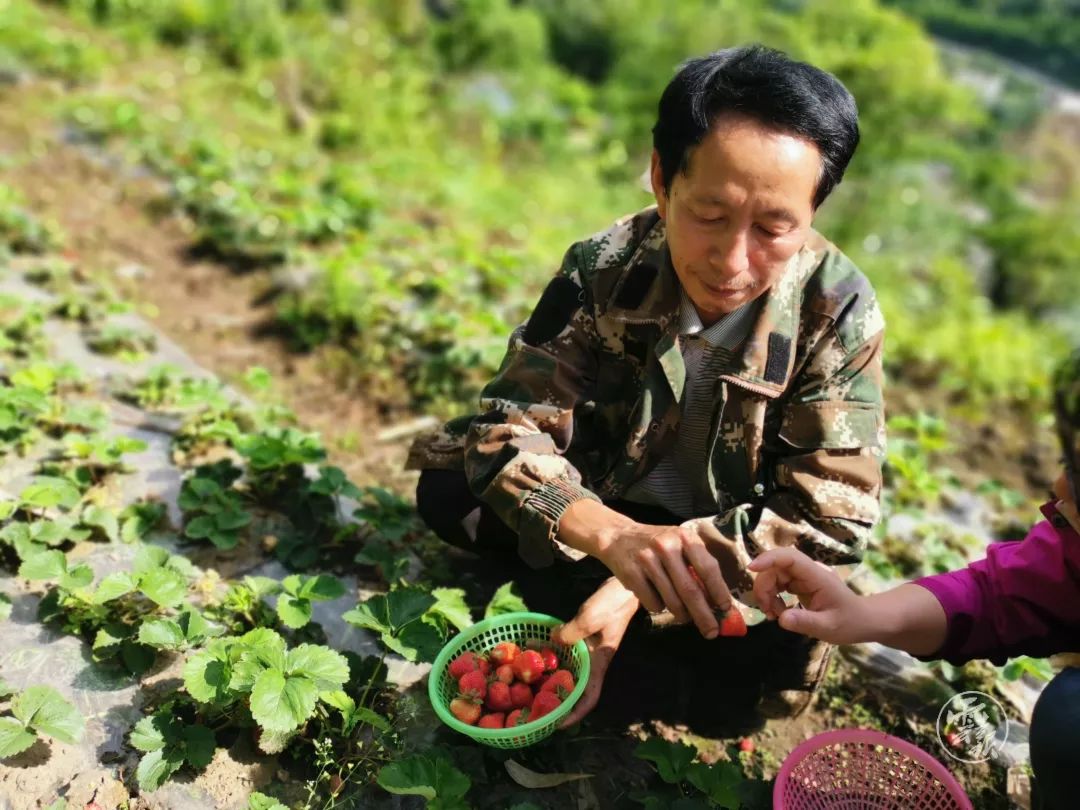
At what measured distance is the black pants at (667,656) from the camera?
2250 millimetres

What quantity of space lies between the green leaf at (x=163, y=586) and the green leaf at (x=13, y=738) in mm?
383

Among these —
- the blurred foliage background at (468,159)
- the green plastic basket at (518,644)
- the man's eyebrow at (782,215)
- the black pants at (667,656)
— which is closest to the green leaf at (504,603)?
the black pants at (667,656)

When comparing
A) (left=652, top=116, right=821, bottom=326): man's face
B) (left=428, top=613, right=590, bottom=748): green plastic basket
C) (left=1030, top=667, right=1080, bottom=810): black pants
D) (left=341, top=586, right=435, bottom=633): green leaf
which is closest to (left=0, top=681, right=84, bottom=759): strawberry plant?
(left=341, top=586, right=435, bottom=633): green leaf

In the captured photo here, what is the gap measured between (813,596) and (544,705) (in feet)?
2.04

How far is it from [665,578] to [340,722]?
90 centimetres

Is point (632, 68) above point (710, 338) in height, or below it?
below

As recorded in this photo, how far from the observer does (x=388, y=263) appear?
482 cm

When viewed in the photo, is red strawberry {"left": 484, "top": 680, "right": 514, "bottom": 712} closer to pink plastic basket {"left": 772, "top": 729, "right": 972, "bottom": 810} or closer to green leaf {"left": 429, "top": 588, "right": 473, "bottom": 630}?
green leaf {"left": 429, "top": 588, "right": 473, "bottom": 630}

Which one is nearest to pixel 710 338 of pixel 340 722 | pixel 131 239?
pixel 340 722

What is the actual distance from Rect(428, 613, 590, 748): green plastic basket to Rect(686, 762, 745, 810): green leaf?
12.5 inches

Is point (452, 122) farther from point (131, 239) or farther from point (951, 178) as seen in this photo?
point (951, 178)

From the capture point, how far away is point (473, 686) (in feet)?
6.64

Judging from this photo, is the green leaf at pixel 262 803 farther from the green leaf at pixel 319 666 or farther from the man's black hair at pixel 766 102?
the man's black hair at pixel 766 102

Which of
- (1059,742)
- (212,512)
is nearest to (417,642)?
(212,512)
